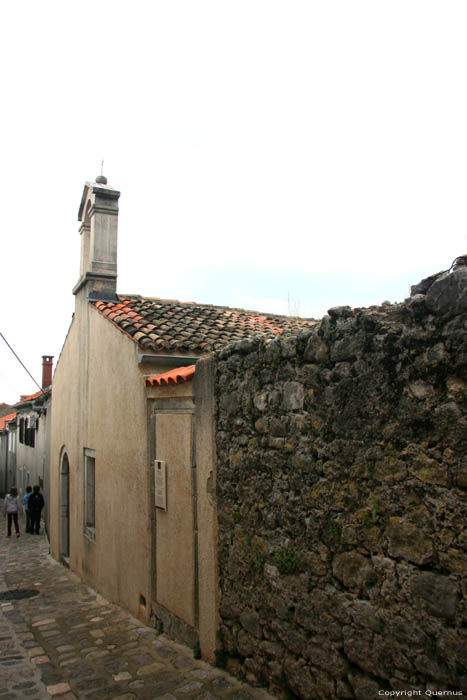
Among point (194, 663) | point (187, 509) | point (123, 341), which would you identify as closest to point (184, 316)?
point (123, 341)

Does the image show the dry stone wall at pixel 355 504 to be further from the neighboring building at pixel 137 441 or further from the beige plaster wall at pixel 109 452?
the beige plaster wall at pixel 109 452

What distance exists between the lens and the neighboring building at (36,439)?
54.0 feet

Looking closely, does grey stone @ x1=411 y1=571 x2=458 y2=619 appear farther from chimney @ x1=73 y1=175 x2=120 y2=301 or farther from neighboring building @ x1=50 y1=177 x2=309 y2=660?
chimney @ x1=73 y1=175 x2=120 y2=301

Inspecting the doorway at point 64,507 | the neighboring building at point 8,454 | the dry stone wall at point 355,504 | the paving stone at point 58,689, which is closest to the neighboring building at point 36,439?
→ the neighboring building at point 8,454

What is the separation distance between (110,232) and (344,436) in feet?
25.7

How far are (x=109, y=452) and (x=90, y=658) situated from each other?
122 inches

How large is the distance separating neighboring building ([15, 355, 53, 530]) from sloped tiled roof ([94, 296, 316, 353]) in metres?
6.80

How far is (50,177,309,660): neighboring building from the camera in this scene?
505 cm

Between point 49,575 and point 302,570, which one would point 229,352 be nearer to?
point 302,570

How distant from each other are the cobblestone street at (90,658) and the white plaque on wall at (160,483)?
1386 mm

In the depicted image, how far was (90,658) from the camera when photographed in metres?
5.22

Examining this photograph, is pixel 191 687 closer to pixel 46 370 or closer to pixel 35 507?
pixel 35 507

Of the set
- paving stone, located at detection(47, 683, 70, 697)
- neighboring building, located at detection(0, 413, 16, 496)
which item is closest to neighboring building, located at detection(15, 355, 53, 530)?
neighboring building, located at detection(0, 413, 16, 496)

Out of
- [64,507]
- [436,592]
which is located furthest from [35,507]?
[436,592]
